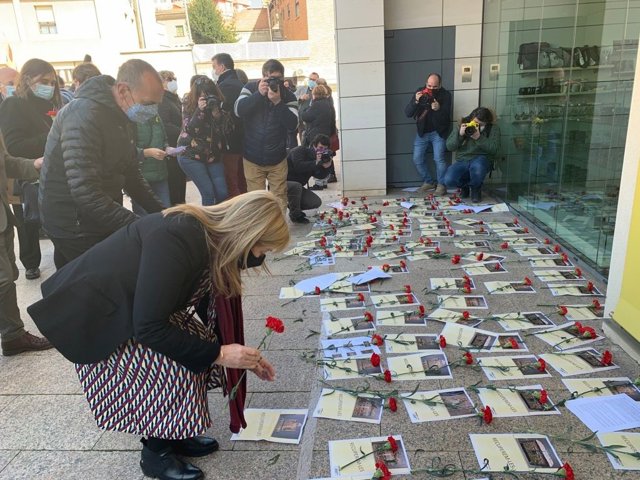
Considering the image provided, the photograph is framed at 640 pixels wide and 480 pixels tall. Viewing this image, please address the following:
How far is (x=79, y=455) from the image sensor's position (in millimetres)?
2365

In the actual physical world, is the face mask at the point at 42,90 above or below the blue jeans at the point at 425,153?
above

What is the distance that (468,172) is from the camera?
684 centimetres

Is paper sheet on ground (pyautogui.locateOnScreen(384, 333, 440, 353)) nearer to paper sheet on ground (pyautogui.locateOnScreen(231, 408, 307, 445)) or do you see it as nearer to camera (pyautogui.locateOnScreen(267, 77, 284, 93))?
paper sheet on ground (pyautogui.locateOnScreen(231, 408, 307, 445))

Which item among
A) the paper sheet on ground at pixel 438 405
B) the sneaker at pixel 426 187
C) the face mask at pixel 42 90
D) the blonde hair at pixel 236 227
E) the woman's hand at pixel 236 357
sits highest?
the face mask at pixel 42 90

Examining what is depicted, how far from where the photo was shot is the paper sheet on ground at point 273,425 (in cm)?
240

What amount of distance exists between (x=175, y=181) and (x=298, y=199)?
154cm

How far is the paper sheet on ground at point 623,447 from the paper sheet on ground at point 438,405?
1.82 feet

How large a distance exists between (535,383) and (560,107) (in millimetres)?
3274

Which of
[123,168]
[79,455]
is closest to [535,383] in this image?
[79,455]

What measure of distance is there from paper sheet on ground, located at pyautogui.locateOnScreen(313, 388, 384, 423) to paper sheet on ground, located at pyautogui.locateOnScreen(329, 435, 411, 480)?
0.55 feet

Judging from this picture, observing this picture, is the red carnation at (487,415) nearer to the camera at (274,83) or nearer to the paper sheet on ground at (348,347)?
the paper sheet on ground at (348,347)

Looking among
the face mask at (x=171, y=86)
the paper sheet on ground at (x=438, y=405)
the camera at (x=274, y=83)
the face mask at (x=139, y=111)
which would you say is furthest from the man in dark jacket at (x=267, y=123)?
the paper sheet on ground at (x=438, y=405)

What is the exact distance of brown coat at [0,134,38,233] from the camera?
324 centimetres

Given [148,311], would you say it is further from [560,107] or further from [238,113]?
[560,107]
